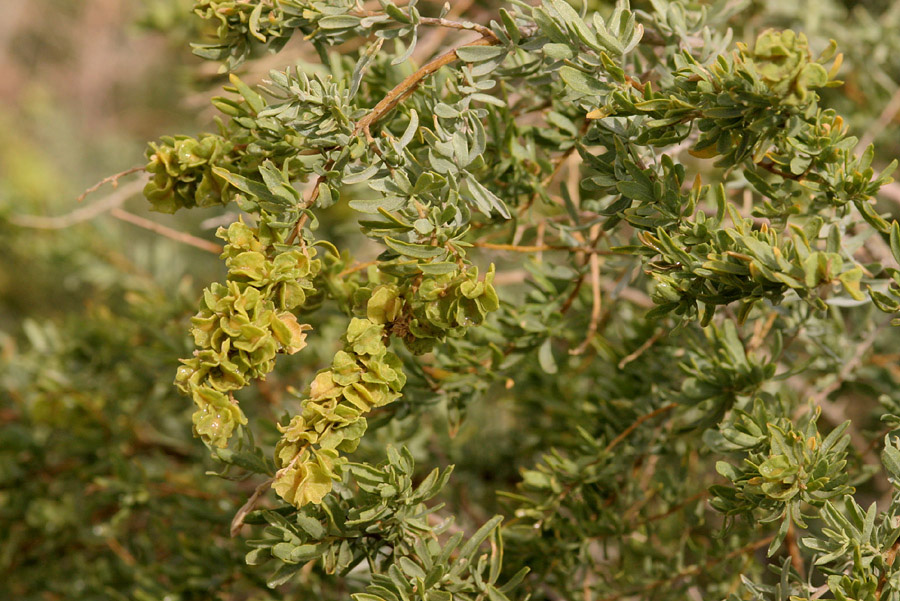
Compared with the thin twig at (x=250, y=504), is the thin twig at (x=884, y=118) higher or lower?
higher

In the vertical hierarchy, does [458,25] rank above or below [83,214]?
above

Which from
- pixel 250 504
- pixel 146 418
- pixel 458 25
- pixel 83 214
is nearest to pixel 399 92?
pixel 458 25

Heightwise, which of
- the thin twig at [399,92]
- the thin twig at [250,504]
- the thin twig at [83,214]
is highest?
the thin twig at [399,92]

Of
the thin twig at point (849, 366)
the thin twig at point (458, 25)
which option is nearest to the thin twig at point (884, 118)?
the thin twig at point (849, 366)

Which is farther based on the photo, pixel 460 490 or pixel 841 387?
pixel 460 490

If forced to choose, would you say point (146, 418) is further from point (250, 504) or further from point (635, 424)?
point (635, 424)

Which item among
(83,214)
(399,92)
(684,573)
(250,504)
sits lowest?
(684,573)

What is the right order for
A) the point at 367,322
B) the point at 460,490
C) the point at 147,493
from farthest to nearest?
the point at 460,490 → the point at 147,493 → the point at 367,322

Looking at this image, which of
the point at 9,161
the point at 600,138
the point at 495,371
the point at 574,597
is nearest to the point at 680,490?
the point at 574,597

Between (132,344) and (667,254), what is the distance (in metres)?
1.14

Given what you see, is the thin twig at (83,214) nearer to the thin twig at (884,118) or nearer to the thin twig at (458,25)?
the thin twig at (458,25)

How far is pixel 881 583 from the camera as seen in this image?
677mm

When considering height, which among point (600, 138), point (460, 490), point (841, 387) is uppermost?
point (600, 138)

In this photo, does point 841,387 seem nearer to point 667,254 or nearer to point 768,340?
point 768,340
